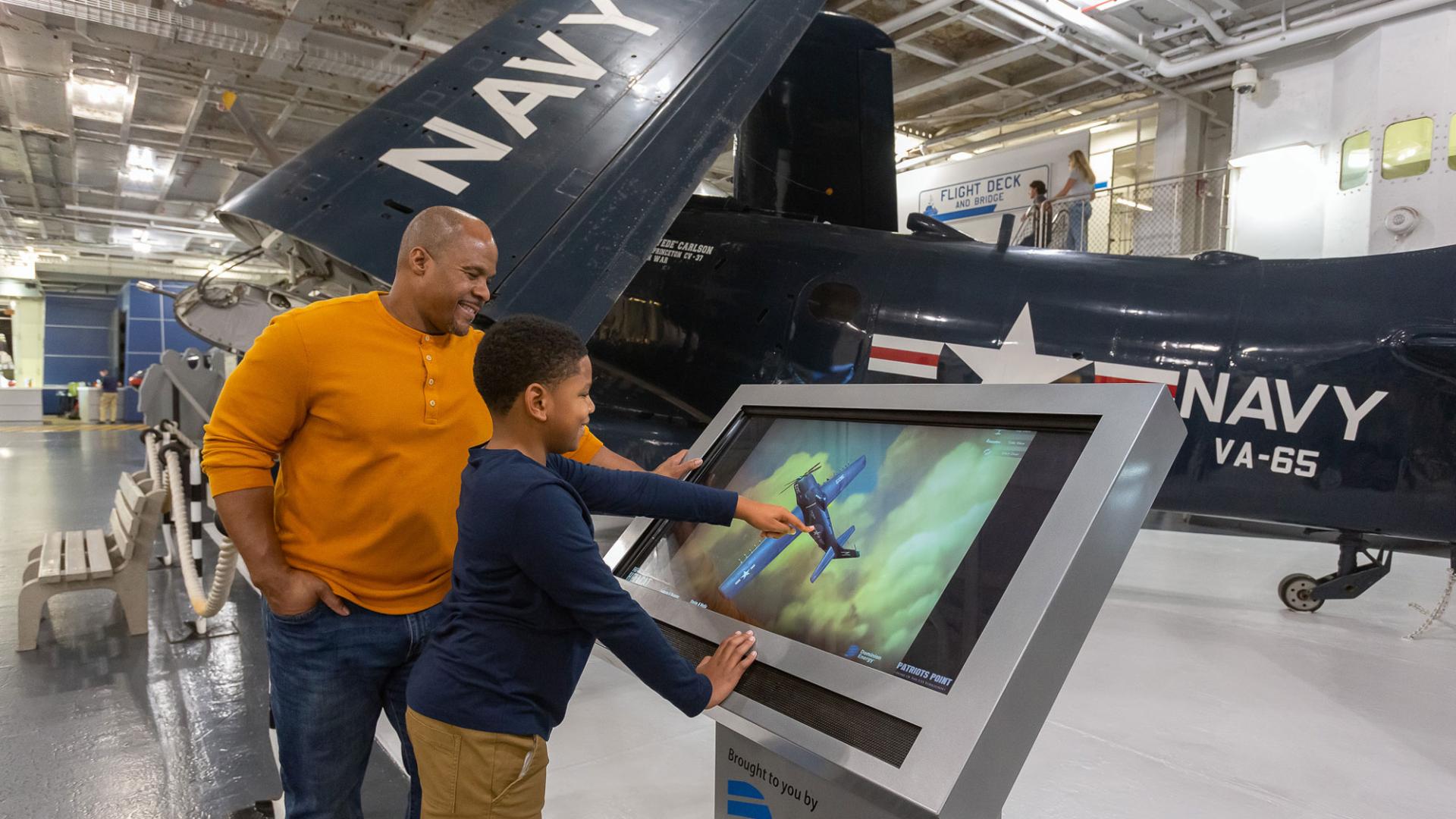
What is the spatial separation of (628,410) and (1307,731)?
12.6 feet

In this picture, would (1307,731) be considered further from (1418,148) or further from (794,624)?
(1418,148)

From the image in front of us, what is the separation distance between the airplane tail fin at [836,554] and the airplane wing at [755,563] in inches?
3.3

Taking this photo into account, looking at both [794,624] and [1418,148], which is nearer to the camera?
[794,624]

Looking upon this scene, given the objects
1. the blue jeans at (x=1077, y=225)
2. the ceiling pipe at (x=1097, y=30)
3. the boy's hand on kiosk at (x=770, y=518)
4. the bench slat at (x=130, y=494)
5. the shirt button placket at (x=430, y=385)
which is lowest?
the bench slat at (x=130, y=494)

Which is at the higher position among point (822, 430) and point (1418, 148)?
point (1418, 148)

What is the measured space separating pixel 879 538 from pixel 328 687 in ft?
3.86

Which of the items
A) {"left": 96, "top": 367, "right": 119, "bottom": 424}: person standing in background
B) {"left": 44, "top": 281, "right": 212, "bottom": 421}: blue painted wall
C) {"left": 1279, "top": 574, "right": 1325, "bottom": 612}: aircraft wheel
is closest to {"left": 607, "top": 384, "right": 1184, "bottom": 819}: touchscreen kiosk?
{"left": 1279, "top": 574, "right": 1325, "bottom": 612}: aircraft wheel

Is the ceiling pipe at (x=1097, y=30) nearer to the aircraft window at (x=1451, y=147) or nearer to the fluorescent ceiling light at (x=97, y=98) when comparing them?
the aircraft window at (x=1451, y=147)

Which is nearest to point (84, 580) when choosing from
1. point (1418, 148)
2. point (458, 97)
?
point (458, 97)

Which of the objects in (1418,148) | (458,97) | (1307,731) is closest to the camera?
(1307,731)

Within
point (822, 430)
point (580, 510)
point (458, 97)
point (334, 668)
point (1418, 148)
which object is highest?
point (1418, 148)

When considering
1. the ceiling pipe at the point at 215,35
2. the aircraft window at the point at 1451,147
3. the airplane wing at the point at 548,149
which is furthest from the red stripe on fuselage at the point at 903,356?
the ceiling pipe at the point at 215,35

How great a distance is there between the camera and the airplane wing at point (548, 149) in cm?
294

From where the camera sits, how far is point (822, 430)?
63.2 inches
